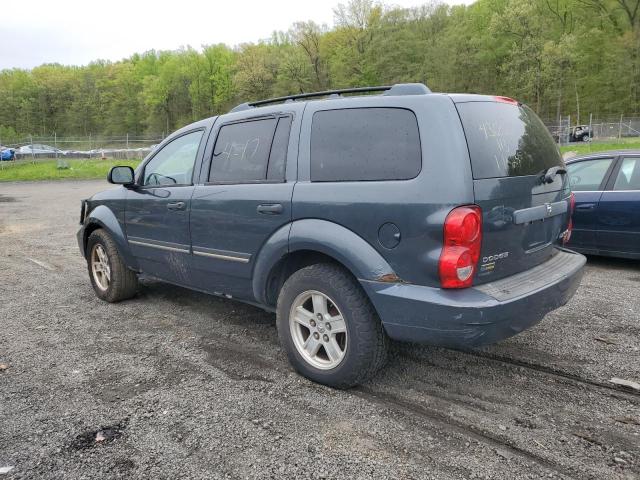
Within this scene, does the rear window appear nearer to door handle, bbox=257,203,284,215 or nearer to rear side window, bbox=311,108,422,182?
rear side window, bbox=311,108,422,182

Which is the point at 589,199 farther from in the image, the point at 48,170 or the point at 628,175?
the point at 48,170

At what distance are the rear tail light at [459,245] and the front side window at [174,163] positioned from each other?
2.46 meters

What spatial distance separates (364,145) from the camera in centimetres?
331

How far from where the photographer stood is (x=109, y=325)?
4891 millimetres

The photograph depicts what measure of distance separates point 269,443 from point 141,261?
286 cm

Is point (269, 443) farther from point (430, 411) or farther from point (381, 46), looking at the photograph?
point (381, 46)

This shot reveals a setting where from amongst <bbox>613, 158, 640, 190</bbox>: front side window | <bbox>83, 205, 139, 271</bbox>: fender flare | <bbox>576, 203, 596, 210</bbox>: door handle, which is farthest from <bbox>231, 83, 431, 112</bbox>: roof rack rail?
<bbox>613, 158, 640, 190</bbox>: front side window

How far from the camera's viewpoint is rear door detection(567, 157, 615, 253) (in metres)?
6.63

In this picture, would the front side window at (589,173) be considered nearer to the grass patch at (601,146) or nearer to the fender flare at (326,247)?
the fender flare at (326,247)

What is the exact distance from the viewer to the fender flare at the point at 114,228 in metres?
5.26

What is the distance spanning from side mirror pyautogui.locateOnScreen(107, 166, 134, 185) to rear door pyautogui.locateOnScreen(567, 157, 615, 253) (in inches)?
212

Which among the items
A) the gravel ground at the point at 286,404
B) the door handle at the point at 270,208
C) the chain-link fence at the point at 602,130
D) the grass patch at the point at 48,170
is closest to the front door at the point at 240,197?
the door handle at the point at 270,208

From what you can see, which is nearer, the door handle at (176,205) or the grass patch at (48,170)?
the door handle at (176,205)

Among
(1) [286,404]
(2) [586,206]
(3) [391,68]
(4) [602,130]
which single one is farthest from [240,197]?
(3) [391,68]
